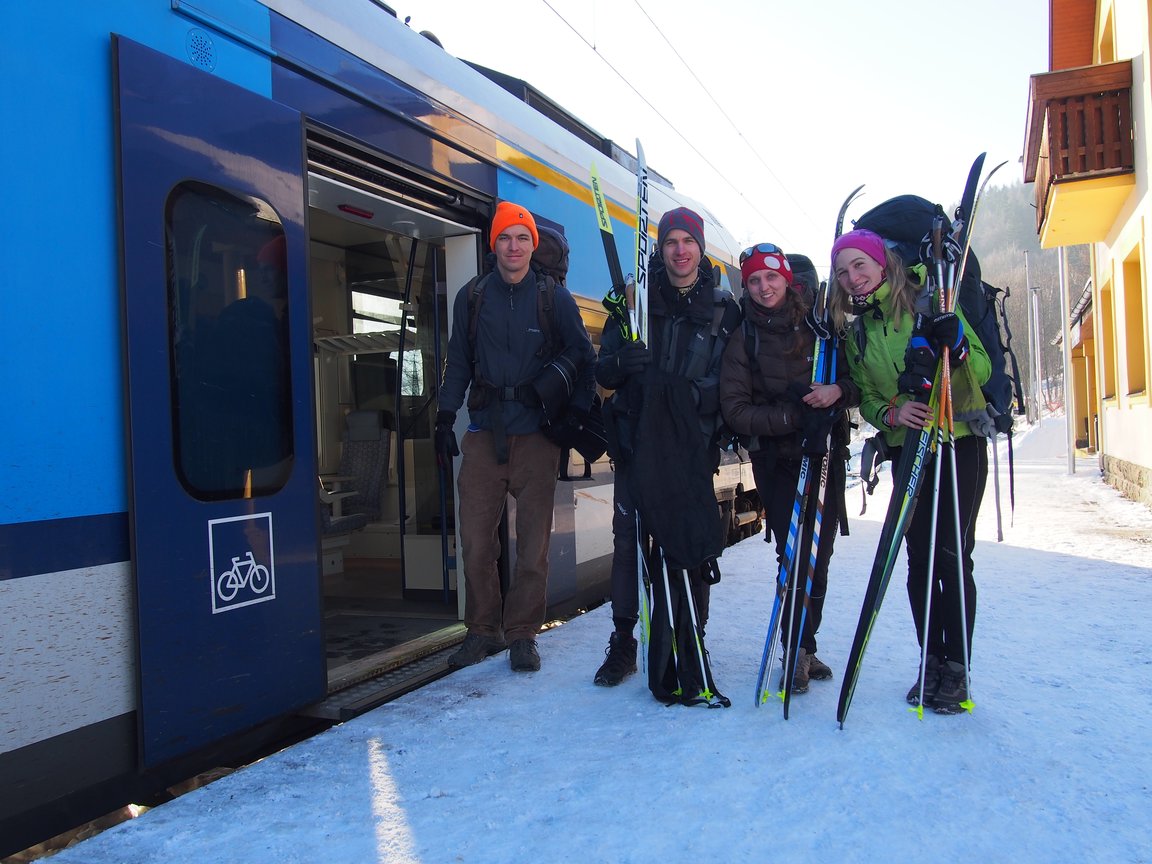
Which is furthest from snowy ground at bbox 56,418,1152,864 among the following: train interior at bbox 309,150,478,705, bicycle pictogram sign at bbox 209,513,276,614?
train interior at bbox 309,150,478,705

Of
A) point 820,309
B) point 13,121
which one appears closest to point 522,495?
point 820,309

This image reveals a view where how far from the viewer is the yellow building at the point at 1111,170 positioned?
8422mm

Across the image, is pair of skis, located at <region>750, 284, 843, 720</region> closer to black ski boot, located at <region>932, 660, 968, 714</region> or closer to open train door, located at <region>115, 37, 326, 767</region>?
black ski boot, located at <region>932, 660, 968, 714</region>

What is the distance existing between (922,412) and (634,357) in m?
1.00

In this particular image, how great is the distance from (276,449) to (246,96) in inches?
44.1

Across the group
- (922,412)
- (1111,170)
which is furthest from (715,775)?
(1111,170)

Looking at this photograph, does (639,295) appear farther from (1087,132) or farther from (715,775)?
(1087,132)

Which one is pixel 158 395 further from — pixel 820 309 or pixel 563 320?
pixel 820 309

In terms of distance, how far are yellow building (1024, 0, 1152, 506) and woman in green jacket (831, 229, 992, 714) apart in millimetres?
6508

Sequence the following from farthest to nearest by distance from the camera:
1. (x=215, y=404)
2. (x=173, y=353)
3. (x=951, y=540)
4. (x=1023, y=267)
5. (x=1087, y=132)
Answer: (x=1023, y=267) → (x=1087, y=132) → (x=951, y=540) → (x=215, y=404) → (x=173, y=353)

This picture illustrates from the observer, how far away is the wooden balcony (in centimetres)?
868

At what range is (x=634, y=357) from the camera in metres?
3.05

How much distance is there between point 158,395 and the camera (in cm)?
234

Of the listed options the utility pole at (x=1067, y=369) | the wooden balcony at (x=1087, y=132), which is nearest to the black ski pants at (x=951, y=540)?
the wooden balcony at (x=1087, y=132)
